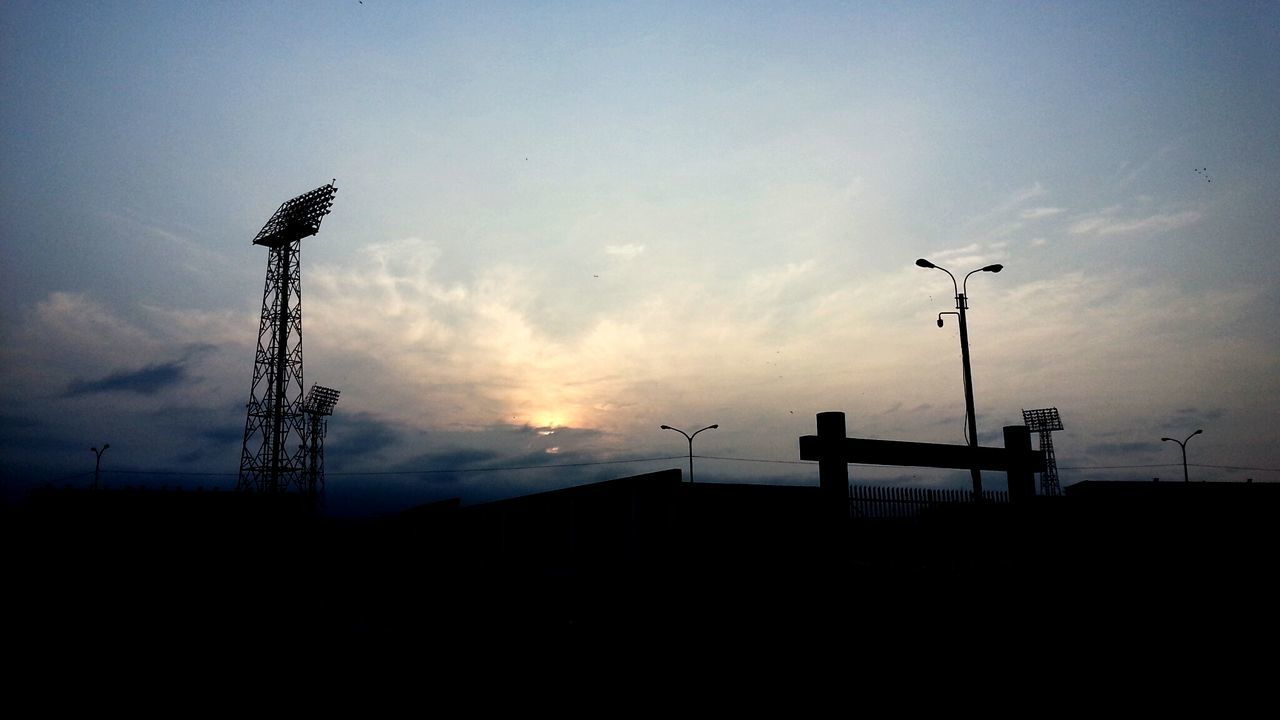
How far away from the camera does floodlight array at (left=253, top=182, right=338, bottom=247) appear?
56531 millimetres

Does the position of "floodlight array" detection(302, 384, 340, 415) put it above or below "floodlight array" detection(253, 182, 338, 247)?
below

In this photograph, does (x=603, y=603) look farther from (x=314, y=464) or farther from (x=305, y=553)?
(x=314, y=464)

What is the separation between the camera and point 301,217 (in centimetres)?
5669

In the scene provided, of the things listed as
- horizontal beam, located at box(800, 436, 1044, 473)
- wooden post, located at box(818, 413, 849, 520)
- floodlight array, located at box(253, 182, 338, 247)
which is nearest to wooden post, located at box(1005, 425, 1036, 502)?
horizontal beam, located at box(800, 436, 1044, 473)

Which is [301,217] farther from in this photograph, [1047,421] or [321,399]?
[1047,421]

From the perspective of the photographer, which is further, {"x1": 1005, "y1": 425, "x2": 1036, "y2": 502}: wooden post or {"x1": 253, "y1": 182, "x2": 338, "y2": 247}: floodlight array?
{"x1": 253, "y1": 182, "x2": 338, "y2": 247}: floodlight array

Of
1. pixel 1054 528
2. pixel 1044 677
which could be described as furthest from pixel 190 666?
pixel 1054 528

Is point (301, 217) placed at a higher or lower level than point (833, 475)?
higher

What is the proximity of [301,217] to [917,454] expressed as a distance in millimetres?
55719

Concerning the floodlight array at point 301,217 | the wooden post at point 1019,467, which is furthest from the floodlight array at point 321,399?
the wooden post at point 1019,467

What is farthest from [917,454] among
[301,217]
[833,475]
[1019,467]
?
[301,217]

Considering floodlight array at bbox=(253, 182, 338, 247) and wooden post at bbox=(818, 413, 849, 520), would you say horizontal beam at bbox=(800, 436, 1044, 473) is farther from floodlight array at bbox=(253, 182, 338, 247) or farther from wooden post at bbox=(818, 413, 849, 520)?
floodlight array at bbox=(253, 182, 338, 247)

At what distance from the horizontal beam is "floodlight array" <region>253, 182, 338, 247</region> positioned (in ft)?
178

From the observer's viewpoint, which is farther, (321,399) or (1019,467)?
(321,399)
